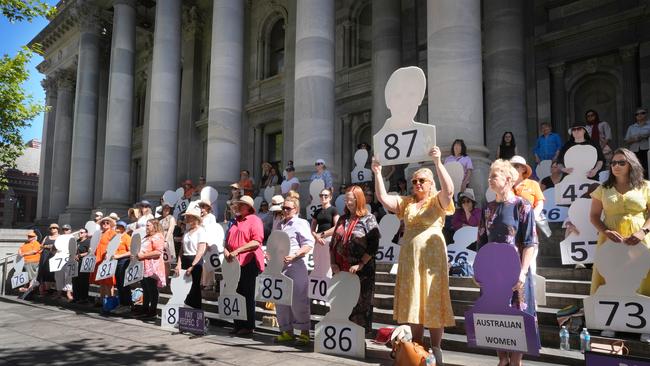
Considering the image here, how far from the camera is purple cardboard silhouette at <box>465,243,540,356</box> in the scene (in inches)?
161

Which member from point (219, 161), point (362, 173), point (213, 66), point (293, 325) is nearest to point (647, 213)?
point (293, 325)

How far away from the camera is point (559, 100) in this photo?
13812mm

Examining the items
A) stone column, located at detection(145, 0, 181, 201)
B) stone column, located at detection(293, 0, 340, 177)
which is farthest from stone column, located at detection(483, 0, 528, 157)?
stone column, located at detection(145, 0, 181, 201)

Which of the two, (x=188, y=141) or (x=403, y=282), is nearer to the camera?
(x=403, y=282)

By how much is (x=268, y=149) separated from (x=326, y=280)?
15.2m

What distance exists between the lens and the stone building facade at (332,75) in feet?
36.7

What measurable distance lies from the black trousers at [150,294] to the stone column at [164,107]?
9144 millimetres

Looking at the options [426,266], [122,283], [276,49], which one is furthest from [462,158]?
[276,49]

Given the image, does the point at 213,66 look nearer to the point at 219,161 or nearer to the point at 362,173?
the point at 219,161

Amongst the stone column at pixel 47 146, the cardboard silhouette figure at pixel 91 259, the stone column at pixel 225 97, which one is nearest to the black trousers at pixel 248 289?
the cardboard silhouette figure at pixel 91 259

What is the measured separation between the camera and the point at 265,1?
21.9 m

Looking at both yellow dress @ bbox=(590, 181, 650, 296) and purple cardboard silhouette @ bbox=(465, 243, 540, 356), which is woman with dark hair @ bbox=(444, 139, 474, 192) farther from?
purple cardboard silhouette @ bbox=(465, 243, 540, 356)

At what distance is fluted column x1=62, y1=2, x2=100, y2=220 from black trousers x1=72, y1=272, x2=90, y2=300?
13132 millimetres

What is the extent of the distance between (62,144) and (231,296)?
2688cm
